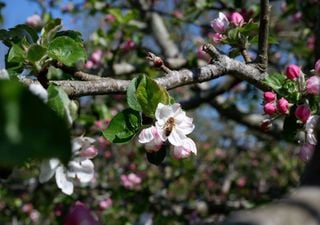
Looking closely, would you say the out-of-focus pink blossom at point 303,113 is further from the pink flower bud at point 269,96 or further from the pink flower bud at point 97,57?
the pink flower bud at point 97,57

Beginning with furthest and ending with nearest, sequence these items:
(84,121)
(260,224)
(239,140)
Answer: (239,140) < (84,121) < (260,224)

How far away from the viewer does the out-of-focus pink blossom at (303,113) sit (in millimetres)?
1255

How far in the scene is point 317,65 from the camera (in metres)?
1.28

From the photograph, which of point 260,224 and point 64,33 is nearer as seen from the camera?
point 260,224

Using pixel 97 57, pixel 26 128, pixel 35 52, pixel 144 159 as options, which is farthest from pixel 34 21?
pixel 26 128

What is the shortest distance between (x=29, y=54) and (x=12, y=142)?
2.61ft

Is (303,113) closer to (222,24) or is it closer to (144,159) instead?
(222,24)

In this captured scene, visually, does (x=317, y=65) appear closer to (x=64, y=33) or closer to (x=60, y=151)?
(x=64, y=33)

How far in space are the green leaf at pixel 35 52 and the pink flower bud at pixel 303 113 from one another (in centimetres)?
59

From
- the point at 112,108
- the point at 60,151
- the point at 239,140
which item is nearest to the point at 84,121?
the point at 112,108

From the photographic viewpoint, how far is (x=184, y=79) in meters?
1.25

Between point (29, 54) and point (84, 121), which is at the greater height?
point (29, 54)

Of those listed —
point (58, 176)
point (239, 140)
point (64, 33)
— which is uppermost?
point (64, 33)

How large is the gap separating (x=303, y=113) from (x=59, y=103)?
602 mm
